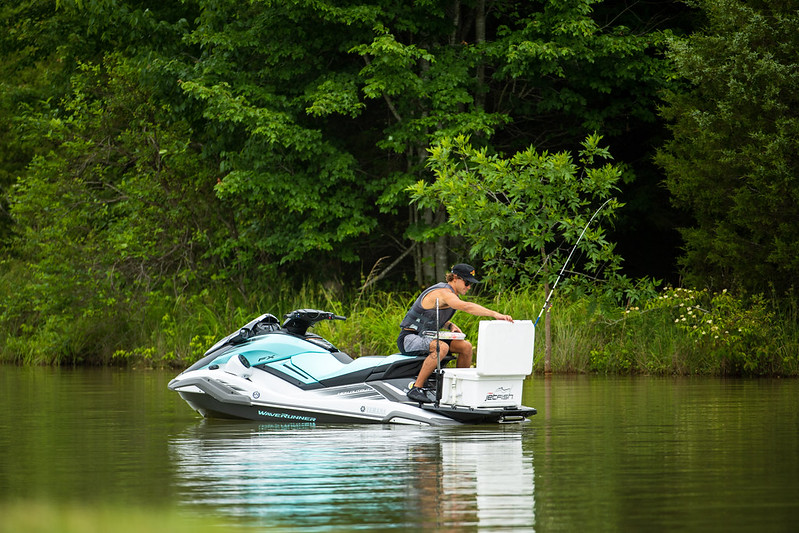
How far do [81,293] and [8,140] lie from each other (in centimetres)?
1561

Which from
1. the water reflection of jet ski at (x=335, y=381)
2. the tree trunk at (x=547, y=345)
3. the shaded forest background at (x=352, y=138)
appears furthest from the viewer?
the shaded forest background at (x=352, y=138)

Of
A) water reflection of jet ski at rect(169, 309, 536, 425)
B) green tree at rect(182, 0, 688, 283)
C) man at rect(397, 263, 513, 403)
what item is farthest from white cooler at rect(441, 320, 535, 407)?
green tree at rect(182, 0, 688, 283)

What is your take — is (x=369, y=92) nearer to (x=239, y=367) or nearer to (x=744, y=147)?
(x=744, y=147)

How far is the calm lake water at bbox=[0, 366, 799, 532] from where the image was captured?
26.2 feet

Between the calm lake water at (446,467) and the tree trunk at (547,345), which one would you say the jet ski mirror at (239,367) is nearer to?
the calm lake water at (446,467)

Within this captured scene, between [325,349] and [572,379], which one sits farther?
[572,379]

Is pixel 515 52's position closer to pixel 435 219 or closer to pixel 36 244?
pixel 435 219

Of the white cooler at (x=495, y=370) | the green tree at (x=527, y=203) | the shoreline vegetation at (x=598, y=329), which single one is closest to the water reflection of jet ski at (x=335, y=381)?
the white cooler at (x=495, y=370)

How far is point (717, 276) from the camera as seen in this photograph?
78.5 feet

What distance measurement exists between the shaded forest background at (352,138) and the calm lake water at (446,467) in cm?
774

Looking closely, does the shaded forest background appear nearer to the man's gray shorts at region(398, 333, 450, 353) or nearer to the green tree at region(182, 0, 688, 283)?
the green tree at region(182, 0, 688, 283)

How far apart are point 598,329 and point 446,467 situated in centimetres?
1345

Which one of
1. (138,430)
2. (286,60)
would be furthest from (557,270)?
(138,430)

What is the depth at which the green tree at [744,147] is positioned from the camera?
22469mm
